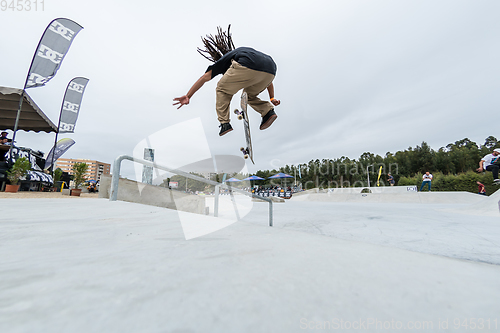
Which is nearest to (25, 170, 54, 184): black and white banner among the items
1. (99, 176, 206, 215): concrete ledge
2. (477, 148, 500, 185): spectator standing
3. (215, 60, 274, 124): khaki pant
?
(99, 176, 206, 215): concrete ledge

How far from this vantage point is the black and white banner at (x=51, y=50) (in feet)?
27.1

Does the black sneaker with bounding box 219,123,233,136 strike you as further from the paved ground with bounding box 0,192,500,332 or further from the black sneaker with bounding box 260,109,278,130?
the paved ground with bounding box 0,192,500,332

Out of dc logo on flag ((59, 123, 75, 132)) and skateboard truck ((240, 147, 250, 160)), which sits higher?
dc logo on flag ((59, 123, 75, 132))

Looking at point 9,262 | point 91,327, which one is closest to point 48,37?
point 9,262

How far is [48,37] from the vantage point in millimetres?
8445

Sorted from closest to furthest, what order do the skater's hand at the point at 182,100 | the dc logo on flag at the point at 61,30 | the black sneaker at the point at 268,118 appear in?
the skater's hand at the point at 182,100 < the black sneaker at the point at 268,118 < the dc logo on flag at the point at 61,30

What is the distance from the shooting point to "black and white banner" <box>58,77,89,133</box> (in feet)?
36.6

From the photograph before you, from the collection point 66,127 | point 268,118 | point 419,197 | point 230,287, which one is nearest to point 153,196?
point 268,118

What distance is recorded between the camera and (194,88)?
9.09ft

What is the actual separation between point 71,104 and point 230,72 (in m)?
13.3

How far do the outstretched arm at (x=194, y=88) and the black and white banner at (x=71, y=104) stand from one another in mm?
12326

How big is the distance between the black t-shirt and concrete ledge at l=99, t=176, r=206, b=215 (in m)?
2.78

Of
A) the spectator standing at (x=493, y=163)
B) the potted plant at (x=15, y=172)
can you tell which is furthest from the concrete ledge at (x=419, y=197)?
the potted plant at (x=15, y=172)

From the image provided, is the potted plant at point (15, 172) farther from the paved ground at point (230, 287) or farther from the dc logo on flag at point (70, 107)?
the paved ground at point (230, 287)
